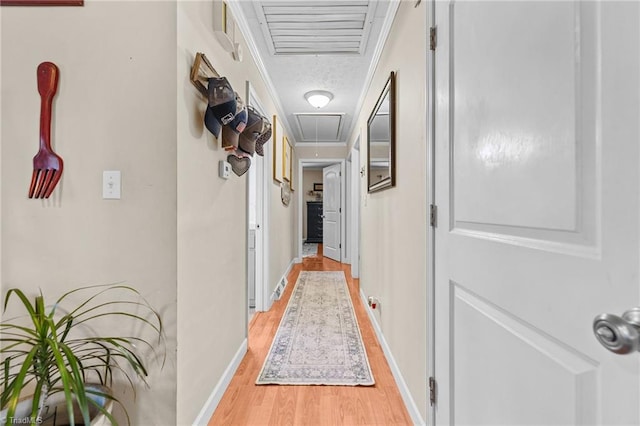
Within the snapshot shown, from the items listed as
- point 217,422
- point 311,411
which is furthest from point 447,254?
point 217,422

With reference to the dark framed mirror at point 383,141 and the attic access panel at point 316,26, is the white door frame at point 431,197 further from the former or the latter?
the attic access panel at point 316,26

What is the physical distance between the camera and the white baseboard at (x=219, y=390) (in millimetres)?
1466

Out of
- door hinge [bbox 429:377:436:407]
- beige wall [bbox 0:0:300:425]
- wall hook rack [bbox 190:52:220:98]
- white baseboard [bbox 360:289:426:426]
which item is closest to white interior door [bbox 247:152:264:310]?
white baseboard [bbox 360:289:426:426]

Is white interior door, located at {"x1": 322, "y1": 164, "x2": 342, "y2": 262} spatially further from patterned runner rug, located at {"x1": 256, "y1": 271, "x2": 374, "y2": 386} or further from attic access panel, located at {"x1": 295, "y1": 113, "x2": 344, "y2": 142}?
patterned runner rug, located at {"x1": 256, "y1": 271, "x2": 374, "y2": 386}

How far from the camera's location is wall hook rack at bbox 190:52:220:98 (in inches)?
51.9

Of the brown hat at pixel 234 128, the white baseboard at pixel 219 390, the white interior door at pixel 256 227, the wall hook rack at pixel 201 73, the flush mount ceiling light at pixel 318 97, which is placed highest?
the flush mount ceiling light at pixel 318 97

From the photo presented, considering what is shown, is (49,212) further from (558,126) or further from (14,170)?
(558,126)

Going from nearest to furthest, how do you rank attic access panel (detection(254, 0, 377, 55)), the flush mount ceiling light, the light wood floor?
the light wood floor → attic access panel (detection(254, 0, 377, 55)) → the flush mount ceiling light

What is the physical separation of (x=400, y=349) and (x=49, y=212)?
1864 mm

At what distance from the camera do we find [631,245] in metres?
0.50

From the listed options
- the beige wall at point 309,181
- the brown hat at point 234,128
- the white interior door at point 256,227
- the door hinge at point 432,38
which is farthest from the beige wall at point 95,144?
the beige wall at point 309,181

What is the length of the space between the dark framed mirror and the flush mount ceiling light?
0.74 metres

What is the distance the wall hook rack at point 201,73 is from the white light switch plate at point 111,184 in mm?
510

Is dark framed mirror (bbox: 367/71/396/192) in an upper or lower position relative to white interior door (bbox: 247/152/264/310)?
upper
